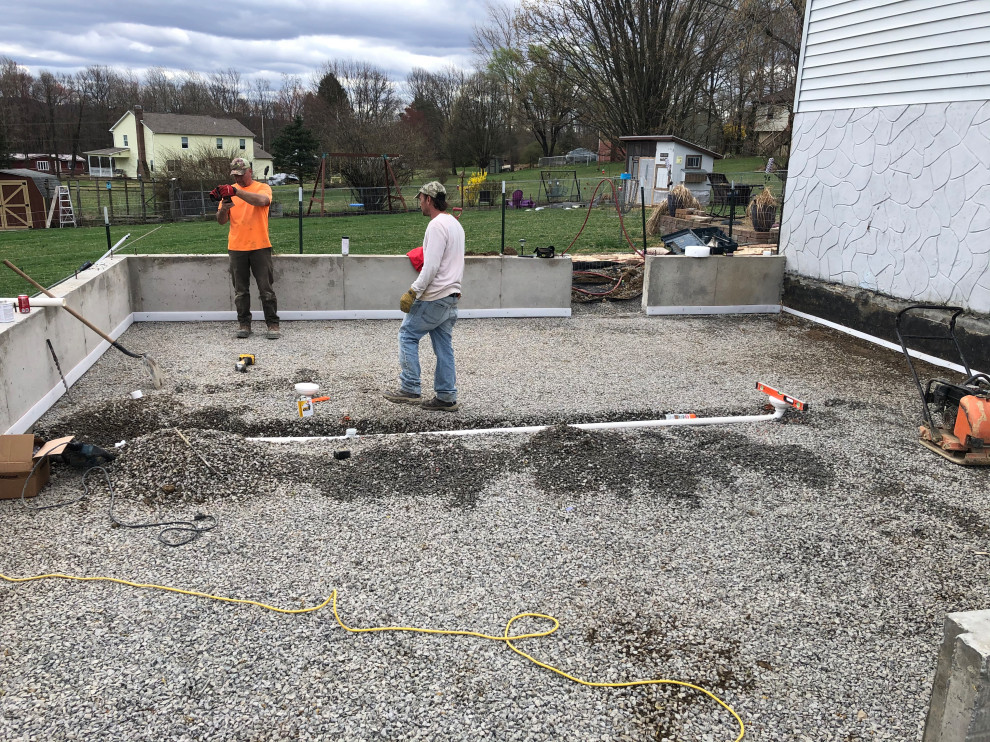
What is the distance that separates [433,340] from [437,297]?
0.49 meters

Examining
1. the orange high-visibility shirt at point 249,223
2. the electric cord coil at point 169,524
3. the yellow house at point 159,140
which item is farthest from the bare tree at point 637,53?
the electric cord coil at point 169,524

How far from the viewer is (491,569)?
13.2 ft

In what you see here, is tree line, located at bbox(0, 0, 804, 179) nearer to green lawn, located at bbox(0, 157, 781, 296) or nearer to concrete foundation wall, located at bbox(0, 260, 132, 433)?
green lawn, located at bbox(0, 157, 781, 296)

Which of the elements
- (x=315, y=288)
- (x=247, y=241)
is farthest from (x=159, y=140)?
(x=247, y=241)

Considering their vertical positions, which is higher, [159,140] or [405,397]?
[159,140]

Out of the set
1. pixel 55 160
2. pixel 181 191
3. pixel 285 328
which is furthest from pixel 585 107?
pixel 55 160

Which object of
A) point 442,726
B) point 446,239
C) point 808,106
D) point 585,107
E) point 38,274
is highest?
point 585,107

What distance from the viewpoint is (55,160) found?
2434 inches

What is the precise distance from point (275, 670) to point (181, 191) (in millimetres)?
24911

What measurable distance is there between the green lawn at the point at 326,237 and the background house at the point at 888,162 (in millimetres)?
5735

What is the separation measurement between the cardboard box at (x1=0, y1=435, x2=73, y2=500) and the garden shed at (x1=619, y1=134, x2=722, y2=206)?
22.7m

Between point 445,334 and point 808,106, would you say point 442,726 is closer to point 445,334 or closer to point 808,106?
point 445,334

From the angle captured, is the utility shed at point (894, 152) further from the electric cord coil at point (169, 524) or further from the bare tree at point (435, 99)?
the bare tree at point (435, 99)

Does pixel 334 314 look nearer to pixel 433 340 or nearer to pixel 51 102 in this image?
pixel 433 340
